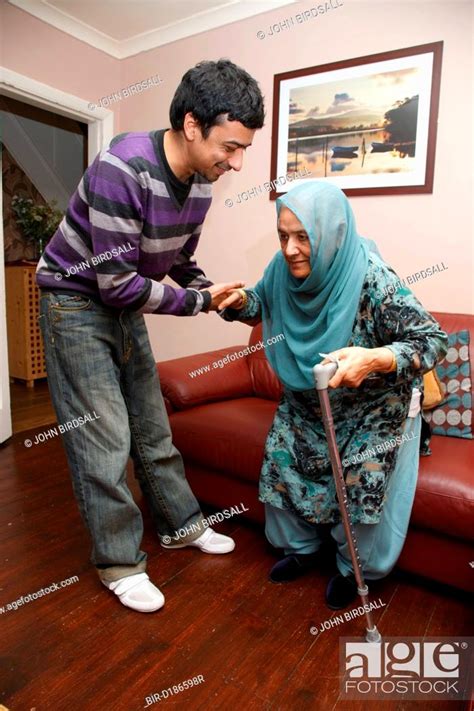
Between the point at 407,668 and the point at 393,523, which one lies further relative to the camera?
the point at 393,523

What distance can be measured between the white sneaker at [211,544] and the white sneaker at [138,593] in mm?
281

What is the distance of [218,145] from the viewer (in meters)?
1.26

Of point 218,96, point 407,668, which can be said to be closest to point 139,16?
point 218,96

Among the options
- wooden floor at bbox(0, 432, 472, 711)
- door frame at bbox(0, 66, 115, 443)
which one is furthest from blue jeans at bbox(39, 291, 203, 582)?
door frame at bbox(0, 66, 115, 443)

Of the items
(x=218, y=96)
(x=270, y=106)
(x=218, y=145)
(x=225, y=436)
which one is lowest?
(x=225, y=436)

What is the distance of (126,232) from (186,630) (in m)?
1.12

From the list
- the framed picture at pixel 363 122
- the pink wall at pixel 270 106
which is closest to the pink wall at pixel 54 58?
the pink wall at pixel 270 106

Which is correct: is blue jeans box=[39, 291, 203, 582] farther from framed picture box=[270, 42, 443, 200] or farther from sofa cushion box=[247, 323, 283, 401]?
framed picture box=[270, 42, 443, 200]

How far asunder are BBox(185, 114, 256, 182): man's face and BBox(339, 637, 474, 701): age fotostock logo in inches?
Answer: 53.7

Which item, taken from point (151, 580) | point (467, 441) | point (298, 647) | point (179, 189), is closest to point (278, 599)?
point (298, 647)

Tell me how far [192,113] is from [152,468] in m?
1.11

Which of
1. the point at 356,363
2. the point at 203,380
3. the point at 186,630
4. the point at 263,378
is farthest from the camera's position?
the point at 263,378

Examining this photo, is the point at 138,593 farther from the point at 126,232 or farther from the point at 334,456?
the point at 126,232

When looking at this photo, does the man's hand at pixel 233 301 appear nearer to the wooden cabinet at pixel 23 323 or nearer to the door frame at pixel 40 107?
the door frame at pixel 40 107
